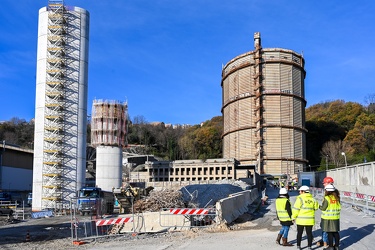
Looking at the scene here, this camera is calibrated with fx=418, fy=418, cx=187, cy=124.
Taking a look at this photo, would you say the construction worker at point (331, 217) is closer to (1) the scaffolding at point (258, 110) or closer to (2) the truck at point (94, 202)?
(2) the truck at point (94, 202)

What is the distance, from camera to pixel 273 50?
292ft

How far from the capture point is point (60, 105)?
4897cm

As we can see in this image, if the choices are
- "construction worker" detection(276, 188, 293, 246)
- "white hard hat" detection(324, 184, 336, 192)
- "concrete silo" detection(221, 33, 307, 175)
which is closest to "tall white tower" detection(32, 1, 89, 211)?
"construction worker" detection(276, 188, 293, 246)

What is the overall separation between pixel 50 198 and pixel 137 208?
3010 cm

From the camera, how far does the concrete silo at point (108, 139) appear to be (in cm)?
5822

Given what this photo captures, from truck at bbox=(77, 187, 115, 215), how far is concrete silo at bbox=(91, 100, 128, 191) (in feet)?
85.2

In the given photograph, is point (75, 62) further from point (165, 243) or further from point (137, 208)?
point (165, 243)

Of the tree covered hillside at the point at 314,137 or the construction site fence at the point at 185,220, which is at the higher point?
the tree covered hillside at the point at 314,137

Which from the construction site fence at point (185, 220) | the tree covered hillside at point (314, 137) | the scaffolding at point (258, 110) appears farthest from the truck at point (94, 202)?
the tree covered hillside at point (314, 137)

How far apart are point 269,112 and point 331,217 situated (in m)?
77.4

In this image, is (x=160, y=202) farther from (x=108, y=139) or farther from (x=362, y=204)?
(x=108, y=139)

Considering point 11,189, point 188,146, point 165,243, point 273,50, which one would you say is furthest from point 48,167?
point 188,146

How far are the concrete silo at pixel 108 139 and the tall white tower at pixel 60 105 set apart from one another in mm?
7795

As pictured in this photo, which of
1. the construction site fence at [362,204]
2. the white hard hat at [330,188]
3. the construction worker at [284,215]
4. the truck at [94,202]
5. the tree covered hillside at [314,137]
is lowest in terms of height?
the truck at [94,202]
